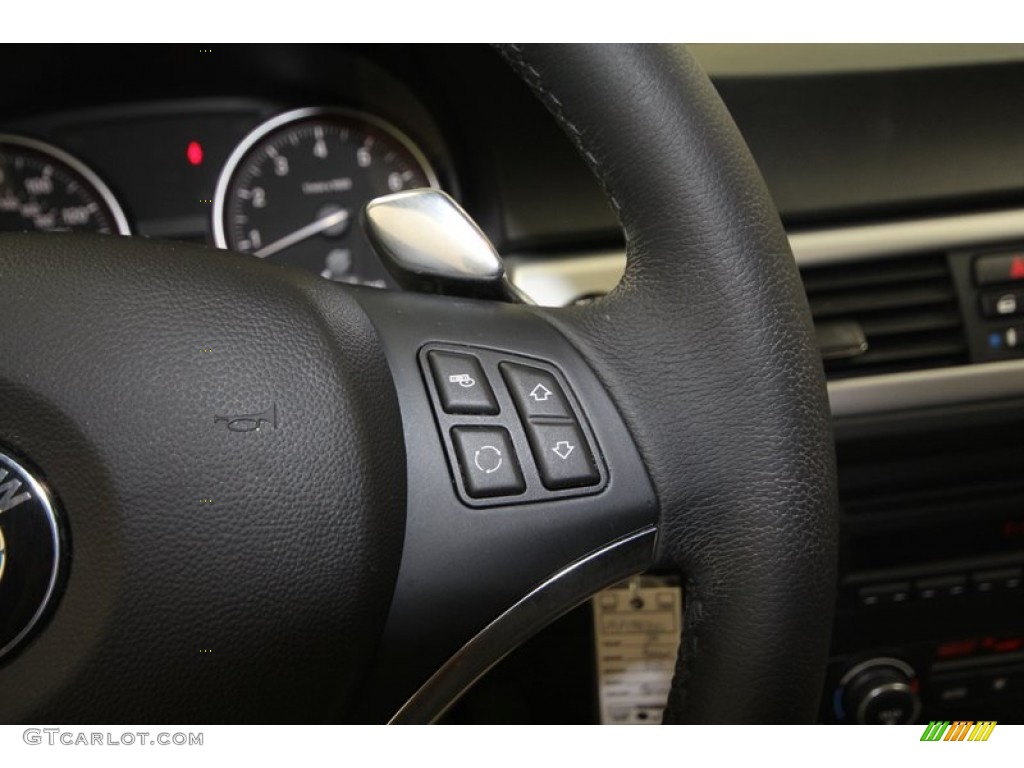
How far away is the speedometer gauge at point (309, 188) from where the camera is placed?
3.44 ft

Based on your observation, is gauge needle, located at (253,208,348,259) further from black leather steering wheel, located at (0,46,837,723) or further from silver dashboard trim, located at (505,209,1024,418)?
black leather steering wheel, located at (0,46,837,723)

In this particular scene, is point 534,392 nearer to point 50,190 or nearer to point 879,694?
point 879,694

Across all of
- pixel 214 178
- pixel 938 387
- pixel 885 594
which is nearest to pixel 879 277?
pixel 938 387

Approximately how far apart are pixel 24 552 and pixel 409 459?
0.19m

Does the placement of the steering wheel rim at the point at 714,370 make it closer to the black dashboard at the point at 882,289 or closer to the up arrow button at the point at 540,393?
the up arrow button at the point at 540,393

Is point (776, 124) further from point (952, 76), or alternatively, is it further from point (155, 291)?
point (155, 291)

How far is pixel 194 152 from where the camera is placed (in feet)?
3.45

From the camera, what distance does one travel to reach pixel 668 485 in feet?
1.69

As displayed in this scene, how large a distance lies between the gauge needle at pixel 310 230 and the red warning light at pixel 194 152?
0.12m

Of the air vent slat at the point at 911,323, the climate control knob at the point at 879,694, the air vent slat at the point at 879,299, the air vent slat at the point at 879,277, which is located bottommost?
the climate control knob at the point at 879,694

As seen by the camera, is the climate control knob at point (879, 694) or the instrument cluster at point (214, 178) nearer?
the climate control knob at point (879, 694)

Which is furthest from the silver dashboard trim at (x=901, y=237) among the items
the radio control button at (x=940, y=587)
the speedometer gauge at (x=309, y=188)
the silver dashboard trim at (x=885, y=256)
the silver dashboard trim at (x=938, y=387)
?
the speedometer gauge at (x=309, y=188)

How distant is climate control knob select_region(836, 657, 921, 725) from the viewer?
35.4 inches
